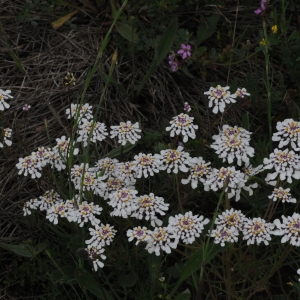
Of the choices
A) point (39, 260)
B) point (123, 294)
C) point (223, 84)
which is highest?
point (223, 84)

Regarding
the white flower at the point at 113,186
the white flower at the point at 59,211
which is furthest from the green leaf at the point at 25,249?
the white flower at the point at 113,186

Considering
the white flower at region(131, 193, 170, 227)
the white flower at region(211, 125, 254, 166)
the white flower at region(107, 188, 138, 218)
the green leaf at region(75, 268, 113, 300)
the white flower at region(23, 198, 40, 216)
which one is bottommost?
the green leaf at region(75, 268, 113, 300)

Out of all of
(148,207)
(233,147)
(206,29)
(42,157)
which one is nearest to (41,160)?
(42,157)

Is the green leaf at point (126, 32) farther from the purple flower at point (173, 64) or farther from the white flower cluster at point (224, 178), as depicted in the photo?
the white flower cluster at point (224, 178)

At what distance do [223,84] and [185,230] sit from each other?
114cm

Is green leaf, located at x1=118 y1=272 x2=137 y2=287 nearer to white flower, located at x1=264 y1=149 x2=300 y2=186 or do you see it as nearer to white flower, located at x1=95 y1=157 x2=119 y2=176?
white flower, located at x1=95 y1=157 x2=119 y2=176

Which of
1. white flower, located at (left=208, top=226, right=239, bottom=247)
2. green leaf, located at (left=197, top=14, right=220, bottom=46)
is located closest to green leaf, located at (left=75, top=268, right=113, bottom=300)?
white flower, located at (left=208, top=226, right=239, bottom=247)

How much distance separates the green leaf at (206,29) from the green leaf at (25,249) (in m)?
1.23

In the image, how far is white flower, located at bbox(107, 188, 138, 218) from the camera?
73.3 inches

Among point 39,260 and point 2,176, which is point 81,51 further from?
point 39,260

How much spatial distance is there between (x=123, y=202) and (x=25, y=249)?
55 cm

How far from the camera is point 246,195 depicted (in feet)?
7.55

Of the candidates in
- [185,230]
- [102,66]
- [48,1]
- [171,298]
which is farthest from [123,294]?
[48,1]

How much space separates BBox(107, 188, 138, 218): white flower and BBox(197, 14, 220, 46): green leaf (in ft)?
3.82
